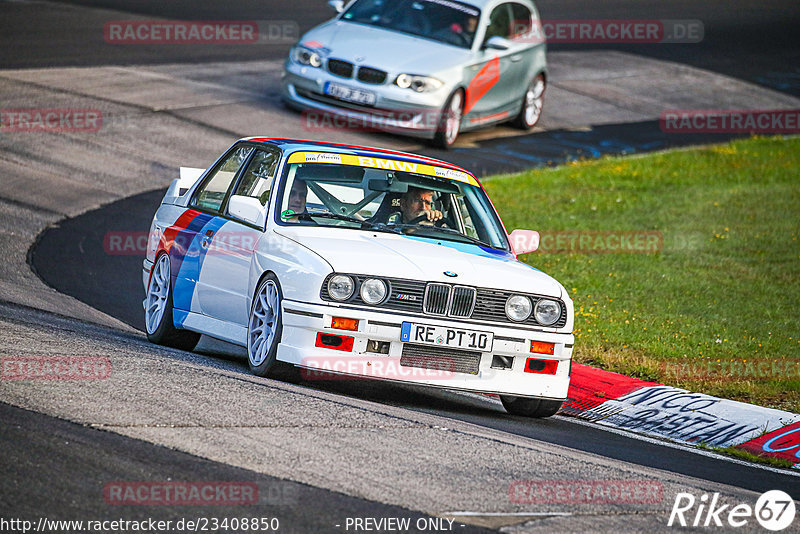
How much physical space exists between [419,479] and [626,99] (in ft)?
65.7

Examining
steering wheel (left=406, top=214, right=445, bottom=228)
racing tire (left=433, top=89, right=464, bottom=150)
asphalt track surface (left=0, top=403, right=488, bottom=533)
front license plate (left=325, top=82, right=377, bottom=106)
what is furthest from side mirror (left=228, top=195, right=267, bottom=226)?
racing tire (left=433, top=89, right=464, bottom=150)

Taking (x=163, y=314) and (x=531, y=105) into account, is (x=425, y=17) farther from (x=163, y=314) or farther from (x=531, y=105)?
(x=163, y=314)

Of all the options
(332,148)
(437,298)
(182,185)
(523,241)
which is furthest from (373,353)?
(182,185)

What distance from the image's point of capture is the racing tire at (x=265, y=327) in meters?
8.15

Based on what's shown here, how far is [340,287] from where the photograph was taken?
26.2 feet

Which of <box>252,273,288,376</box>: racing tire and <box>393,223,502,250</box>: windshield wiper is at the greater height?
<box>393,223,502,250</box>: windshield wiper

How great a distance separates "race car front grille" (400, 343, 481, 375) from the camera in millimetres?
8000

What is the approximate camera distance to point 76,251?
13.3 metres

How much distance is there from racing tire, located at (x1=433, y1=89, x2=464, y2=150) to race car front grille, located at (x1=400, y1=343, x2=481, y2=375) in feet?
35.1

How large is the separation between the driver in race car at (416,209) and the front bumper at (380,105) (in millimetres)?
8868

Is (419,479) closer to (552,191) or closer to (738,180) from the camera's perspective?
(552,191)

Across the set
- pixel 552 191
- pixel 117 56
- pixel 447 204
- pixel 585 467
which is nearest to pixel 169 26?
pixel 117 56

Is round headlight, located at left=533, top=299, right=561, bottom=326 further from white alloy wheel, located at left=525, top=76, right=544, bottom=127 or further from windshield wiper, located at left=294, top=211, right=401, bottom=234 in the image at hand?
white alloy wheel, located at left=525, top=76, right=544, bottom=127

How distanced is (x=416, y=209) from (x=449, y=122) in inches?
381
